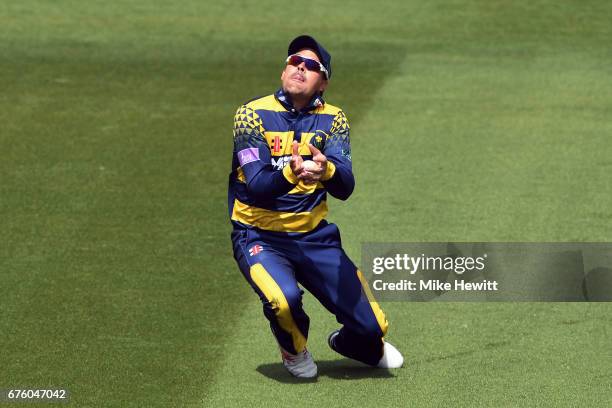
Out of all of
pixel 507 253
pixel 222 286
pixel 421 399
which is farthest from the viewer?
pixel 507 253

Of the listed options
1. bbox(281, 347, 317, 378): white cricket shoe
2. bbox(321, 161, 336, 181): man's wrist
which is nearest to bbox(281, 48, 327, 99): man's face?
bbox(321, 161, 336, 181): man's wrist

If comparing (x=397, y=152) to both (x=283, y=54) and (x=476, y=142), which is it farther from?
(x=283, y=54)

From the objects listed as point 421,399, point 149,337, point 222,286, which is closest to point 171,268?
→ point 222,286

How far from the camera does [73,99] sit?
56.1 ft

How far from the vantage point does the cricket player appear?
8883 mm

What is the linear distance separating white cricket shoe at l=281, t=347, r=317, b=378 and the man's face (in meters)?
1.74

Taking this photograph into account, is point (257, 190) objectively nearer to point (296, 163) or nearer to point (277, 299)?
point (296, 163)

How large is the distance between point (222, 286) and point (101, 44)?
9.32 metres

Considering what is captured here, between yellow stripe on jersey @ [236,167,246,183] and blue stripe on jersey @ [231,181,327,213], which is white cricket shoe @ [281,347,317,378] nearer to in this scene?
blue stripe on jersey @ [231,181,327,213]

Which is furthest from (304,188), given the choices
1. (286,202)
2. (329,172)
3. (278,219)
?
(329,172)

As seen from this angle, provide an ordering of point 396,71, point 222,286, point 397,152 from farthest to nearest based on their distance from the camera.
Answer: point 396,71, point 397,152, point 222,286

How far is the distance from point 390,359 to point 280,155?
168 cm

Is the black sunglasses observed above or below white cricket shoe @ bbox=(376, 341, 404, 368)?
above

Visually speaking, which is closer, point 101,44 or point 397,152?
point 397,152
